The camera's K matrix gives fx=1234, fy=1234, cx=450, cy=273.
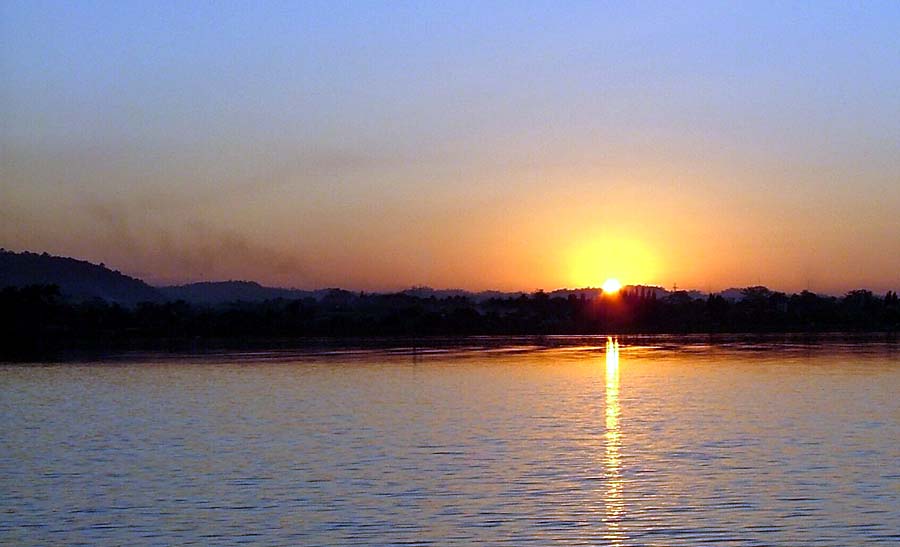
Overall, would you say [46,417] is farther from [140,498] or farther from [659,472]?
[659,472]

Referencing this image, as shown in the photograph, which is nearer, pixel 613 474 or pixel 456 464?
pixel 613 474

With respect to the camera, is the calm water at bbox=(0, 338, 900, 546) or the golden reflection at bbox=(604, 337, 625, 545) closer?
A: the golden reflection at bbox=(604, 337, 625, 545)

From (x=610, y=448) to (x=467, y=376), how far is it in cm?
3487

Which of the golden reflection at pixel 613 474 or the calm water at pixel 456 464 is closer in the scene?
the golden reflection at pixel 613 474

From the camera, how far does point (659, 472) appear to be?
85.3ft

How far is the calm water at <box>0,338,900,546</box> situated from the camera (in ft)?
66.5

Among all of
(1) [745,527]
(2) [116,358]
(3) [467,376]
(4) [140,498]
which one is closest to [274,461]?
(4) [140,498]

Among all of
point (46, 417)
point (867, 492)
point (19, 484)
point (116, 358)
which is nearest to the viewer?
point (867, 492)

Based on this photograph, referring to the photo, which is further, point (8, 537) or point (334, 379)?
point (334, 379)

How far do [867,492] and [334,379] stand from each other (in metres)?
41.1

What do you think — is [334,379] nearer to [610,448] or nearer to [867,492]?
[610,448]

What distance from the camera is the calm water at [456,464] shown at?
2028cm

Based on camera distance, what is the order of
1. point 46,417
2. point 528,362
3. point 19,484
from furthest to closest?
point 528,362 → point 46,417 → point 19,484

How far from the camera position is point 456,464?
27781 millimetres
